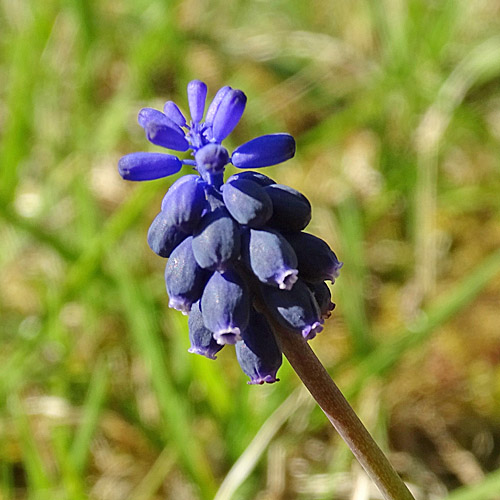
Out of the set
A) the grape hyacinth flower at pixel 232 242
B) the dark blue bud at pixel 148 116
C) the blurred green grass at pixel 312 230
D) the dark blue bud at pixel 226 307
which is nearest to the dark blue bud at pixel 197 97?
the grape hyacinth flower at pixel 232 242

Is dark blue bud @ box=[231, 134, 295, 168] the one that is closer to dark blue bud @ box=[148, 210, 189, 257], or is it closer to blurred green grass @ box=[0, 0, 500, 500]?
dark blue bud @ box=[148, 210, 189, 257]

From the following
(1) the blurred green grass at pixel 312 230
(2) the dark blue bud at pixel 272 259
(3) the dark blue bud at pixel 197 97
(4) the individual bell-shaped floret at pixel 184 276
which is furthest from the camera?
(1) the blurred green grass at pixel 312 230

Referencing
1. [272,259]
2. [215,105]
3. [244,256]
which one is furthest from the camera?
[215,105]

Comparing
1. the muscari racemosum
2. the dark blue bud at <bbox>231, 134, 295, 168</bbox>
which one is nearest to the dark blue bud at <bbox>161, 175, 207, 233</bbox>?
the muscari racemosum

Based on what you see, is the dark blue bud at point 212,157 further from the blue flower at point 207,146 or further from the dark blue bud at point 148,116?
the dark blue bud at point 148,116

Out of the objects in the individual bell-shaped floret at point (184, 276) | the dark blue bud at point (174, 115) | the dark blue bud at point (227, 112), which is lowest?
the individual bell-shaped floret at point (184, 276)

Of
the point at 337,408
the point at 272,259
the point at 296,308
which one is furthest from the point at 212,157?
the point at 337,408

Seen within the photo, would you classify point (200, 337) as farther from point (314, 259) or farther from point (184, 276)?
point (314, 259)

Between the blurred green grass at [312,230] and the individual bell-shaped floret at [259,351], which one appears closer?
the individual bell-shaped floret at [259,351]
